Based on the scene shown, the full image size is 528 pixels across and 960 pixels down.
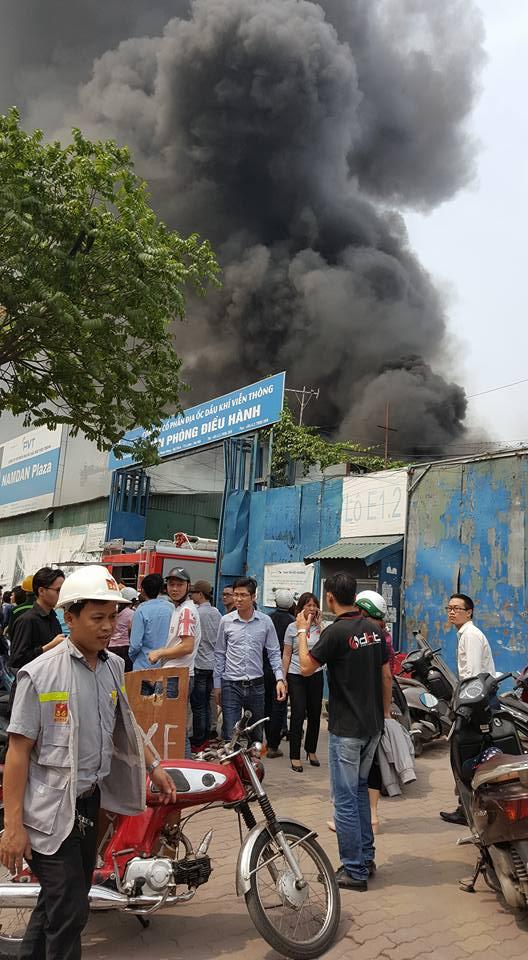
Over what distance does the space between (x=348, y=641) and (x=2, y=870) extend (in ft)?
7.79

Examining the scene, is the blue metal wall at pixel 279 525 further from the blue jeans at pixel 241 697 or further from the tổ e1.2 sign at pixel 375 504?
the blue jeans at pixel 241 697

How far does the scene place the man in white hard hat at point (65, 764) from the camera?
2221 mm

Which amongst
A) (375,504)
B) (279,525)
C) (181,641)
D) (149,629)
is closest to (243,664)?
(181,641)

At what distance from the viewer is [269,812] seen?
3.08 m

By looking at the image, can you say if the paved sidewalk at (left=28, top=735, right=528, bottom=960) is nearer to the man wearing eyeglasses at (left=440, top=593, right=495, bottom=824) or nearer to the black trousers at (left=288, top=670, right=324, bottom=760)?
the man wearing eyeglasses at (left=440, top=593, right=495, bottom=824)

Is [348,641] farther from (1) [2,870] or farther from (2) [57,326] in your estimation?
(2) [57,326]

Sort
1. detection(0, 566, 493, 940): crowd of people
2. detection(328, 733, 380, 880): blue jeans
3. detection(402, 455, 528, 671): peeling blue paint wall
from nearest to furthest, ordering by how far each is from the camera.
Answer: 1. detection(0, 566, 493, 940): crowd of people
2. detection(328, 733, 380, 880): blue jeans
3. detection(402, 455, 528, 671): peeling blue paint wall

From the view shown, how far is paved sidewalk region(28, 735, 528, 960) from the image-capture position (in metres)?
3.14

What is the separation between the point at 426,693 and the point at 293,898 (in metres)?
4.40

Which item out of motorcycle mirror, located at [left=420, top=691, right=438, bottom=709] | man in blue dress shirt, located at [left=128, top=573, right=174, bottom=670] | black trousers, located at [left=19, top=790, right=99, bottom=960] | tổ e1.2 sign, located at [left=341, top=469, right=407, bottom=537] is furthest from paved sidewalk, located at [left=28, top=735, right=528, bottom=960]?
tổ e1.2 sign, located at [left=341, top=469, right=407, bottom=537]

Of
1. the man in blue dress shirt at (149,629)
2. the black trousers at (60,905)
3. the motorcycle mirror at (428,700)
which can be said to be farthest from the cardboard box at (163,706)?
the motorcycle mirror at (428,700)

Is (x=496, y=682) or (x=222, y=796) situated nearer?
(x=222, y=796)

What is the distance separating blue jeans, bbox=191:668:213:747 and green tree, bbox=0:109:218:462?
3.16 meters

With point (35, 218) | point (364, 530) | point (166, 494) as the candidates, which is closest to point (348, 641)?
point (35, 218)
